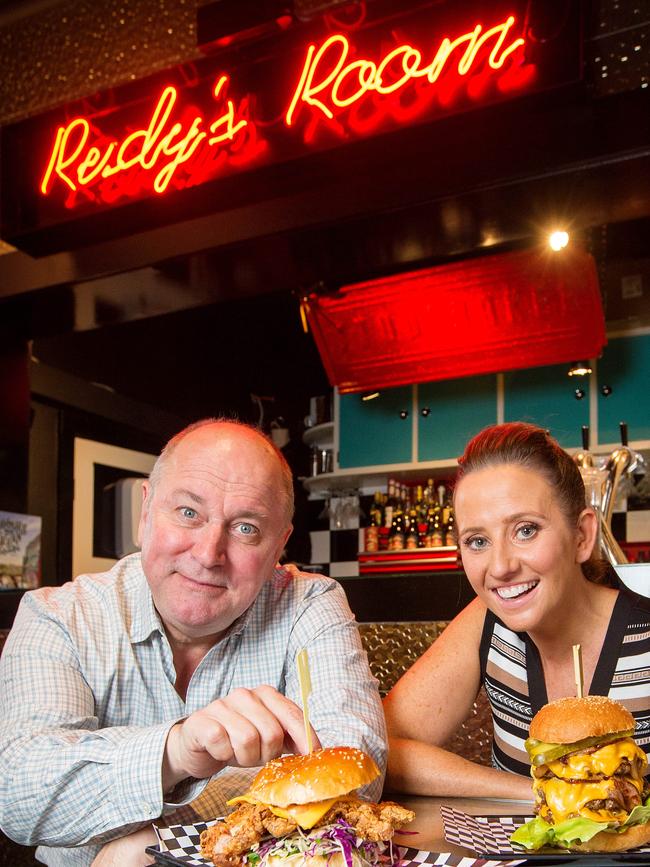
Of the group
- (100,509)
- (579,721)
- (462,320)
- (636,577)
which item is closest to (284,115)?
(462,320)

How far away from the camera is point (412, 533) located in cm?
579

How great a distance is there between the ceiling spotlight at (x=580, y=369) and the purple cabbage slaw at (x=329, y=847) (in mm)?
4294

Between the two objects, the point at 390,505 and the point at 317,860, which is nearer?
the point at 317,860

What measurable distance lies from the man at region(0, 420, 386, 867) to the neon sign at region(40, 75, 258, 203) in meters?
2.13

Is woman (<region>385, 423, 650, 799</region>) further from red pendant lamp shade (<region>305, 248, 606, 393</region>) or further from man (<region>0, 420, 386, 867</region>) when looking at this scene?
red pendant lamp shade (<region>305, 248, 606, 393</region>)

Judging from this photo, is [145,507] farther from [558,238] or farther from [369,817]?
[558,238]

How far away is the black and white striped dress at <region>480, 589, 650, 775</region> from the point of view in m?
1.69

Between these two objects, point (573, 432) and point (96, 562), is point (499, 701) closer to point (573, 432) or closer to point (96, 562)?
point (573, 432)

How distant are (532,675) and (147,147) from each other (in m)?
2.77

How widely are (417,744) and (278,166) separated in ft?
7.98

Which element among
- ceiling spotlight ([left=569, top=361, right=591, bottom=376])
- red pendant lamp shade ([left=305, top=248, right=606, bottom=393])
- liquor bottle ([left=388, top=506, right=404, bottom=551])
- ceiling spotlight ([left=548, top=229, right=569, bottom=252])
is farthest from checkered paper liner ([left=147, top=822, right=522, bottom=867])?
liquor bottle ([left=388, top=506, right=404, bottom=551])

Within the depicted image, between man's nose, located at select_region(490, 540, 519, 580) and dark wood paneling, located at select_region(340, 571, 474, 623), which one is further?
dark wood paneling, located at select_region(340, 571, 474, 623)

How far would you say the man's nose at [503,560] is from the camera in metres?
1.63

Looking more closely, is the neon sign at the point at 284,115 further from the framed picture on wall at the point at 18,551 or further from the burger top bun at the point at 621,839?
the burger top bun at the point at 621,839
